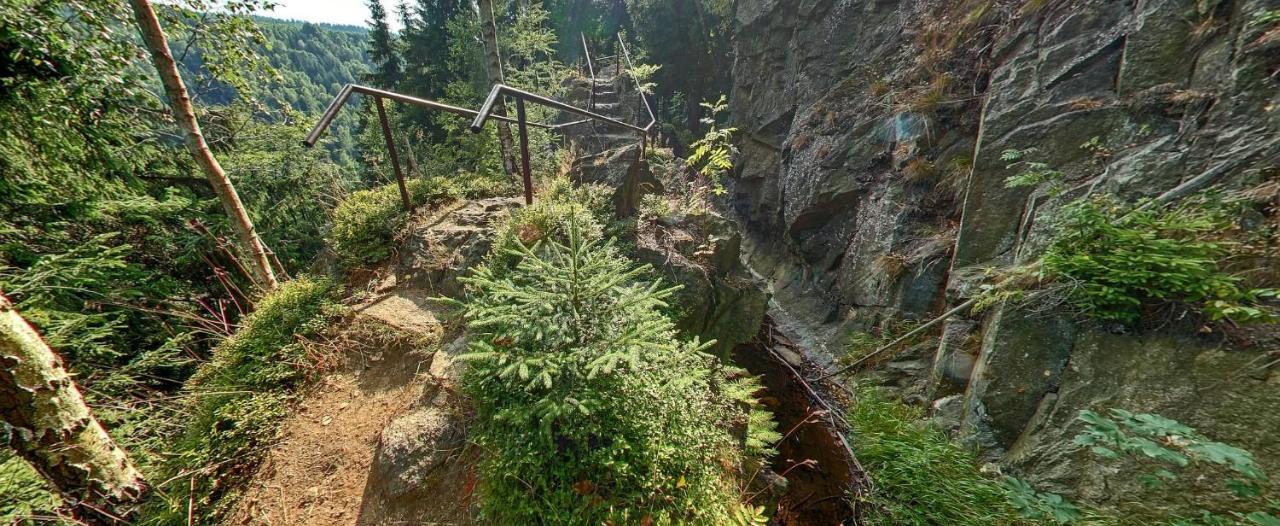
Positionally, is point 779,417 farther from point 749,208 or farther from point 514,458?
point 749,208

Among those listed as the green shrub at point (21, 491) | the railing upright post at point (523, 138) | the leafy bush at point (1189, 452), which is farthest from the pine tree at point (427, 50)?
the leafy bush at point (1189, 452)

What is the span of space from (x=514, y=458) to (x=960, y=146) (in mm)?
8680

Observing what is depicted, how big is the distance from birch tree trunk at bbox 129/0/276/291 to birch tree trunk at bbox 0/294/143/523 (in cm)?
201

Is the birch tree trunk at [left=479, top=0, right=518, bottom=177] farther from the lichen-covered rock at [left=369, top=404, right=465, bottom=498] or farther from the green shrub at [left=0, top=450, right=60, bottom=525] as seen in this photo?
the green shrub at [left=0, top=450, right=60, bottom=525]

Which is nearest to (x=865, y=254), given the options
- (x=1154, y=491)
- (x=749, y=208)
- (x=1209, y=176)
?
(x=1209, y=176)

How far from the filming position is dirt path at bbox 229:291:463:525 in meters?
2.88

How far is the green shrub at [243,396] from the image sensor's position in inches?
114

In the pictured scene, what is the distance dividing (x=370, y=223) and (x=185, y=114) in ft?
6.32

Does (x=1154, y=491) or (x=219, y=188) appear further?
(x=219, y=188)

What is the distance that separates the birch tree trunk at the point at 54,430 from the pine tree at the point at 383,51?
1880 centimetres

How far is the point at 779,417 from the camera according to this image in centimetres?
611

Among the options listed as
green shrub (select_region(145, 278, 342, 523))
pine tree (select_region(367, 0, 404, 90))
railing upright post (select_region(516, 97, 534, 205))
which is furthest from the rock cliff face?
pine tree (select_region(367, 0, 404, 90))

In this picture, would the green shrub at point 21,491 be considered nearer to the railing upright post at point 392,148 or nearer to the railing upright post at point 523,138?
the railing upright post at point 392,148

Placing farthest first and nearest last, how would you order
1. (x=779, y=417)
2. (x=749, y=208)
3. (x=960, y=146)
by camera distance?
(x=749, y=208) → (x=960, y=146) → (x=779, y=417)
